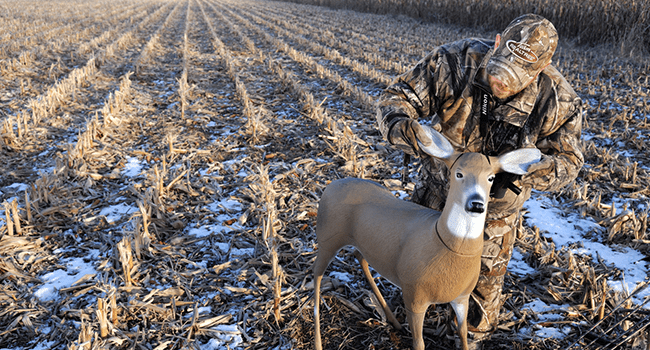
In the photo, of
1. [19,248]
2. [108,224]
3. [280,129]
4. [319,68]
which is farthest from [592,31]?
[19,248]

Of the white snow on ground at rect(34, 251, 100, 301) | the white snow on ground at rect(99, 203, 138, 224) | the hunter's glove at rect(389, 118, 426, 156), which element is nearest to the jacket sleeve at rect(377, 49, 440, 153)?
the hunter's glove at rect(389, 118, 426, 156)

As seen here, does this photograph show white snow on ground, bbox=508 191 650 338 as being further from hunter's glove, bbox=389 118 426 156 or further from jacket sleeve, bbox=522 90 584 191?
hunter's glove, bbox=389 118 426 156

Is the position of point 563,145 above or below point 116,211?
above

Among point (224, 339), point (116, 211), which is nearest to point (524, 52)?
point (224, 339)

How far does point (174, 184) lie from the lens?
5.10 m

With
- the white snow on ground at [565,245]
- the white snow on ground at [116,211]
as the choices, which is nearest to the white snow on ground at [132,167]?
the white snow on ground at [116,211]

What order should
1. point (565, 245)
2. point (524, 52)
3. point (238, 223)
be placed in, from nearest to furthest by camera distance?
1. point (524, 52)
2. point (565, 245)
3. point (238, 223)

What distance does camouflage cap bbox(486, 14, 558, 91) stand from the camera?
255 centimetres

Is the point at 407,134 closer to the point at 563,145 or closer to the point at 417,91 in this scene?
the point at 417,91

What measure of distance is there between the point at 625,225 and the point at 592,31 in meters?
10.2

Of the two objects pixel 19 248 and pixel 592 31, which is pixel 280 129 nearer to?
pixel 19 248

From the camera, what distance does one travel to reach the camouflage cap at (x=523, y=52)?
8.36 feet

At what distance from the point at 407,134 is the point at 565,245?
255 cm

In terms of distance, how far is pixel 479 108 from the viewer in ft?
10.0
